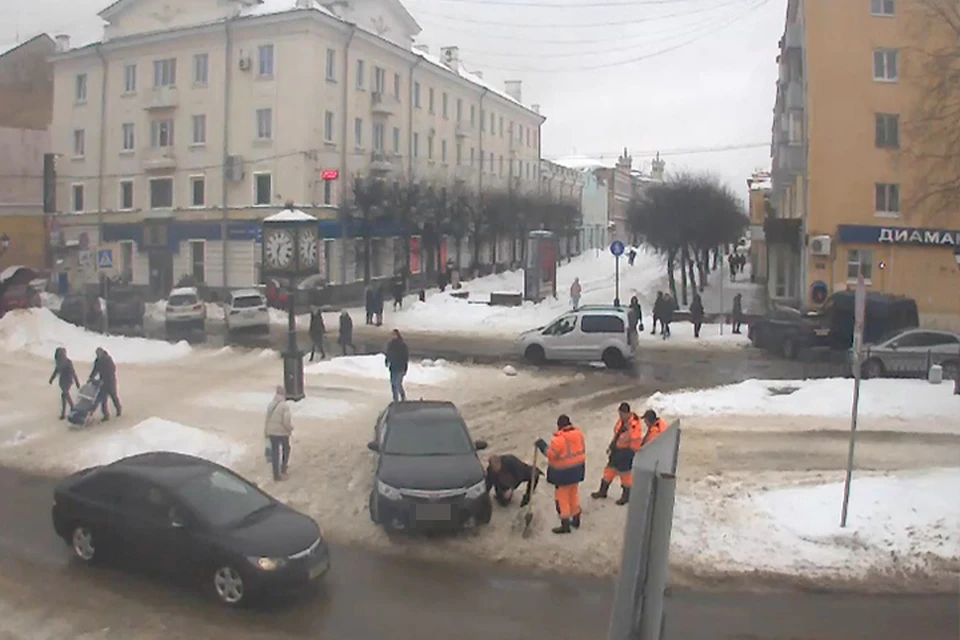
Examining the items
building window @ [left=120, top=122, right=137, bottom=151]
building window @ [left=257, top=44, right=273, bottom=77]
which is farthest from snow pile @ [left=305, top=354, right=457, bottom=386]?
building window @ [left=120, top=122, right=137, bottom=151]

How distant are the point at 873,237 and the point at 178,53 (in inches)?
1466

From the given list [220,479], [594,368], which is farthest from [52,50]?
[220,479]

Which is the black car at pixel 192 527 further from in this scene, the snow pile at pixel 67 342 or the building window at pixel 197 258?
the building window at pixel 197 258

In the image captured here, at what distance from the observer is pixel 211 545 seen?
9492mm

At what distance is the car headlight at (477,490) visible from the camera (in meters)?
11.6

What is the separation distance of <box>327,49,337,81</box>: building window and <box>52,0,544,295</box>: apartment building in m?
0.08

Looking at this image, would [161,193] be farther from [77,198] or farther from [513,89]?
[513,89]

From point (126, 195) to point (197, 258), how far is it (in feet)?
23.9

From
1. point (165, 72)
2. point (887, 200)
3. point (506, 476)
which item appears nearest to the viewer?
point (506, 476)

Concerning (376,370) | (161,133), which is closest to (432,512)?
(376,370)

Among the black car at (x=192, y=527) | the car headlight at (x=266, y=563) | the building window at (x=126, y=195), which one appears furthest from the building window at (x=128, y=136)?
the car headlight at (x=266, y=563)

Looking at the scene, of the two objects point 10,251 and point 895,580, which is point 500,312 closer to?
point 895,580

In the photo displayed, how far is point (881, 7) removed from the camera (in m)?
37.4

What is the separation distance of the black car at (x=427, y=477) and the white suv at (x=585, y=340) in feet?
46.1
